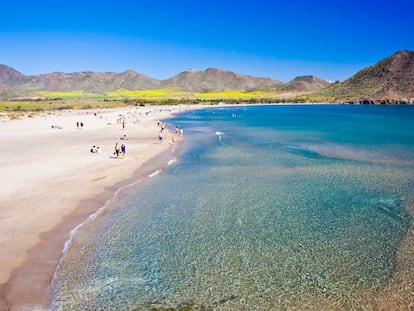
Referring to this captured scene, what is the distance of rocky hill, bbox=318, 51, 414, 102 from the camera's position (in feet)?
507

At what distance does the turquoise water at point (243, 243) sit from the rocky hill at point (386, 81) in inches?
5796

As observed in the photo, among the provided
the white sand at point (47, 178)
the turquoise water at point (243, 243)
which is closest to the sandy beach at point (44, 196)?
the white sand at point (47, 178)

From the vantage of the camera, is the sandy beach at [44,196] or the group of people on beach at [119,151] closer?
the sandy beach at [44,196]

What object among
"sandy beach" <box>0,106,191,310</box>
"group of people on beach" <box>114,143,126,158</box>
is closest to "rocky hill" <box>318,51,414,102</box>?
"group of people on beach" <box>114,143,126,158</box>

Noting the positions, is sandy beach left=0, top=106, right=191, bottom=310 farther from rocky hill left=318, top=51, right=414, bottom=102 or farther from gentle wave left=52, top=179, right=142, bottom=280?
rocky hill left=318, top=51, right=414, bottom=102

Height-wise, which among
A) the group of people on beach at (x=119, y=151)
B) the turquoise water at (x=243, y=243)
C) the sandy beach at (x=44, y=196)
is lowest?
the turquoise water at (x=243, y=243)

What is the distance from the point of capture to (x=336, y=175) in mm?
23250

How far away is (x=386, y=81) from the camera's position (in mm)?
165125

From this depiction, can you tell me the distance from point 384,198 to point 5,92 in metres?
182

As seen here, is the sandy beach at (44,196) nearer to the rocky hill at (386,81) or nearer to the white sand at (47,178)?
the white sand at (47,178)

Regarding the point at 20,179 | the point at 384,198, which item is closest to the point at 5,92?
the point at 20,179

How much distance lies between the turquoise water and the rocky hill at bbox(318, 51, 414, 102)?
14723 cm

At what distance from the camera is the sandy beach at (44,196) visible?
10.3 m

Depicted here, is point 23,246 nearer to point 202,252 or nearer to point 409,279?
point 202,252
